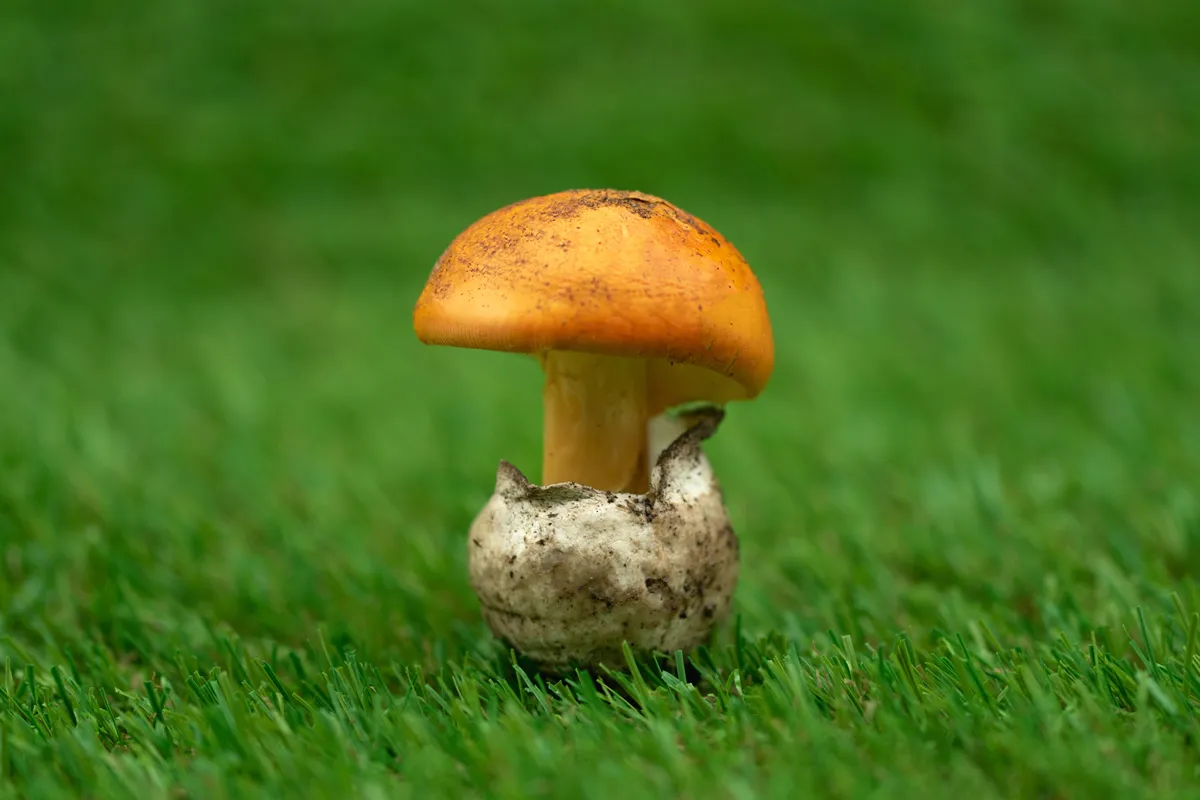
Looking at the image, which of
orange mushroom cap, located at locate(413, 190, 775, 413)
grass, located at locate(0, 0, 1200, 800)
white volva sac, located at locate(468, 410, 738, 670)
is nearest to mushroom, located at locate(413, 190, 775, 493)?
orange mushroom cap, located at locate(413, 190, 775, 413)

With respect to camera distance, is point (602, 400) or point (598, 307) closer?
point (598, 307)

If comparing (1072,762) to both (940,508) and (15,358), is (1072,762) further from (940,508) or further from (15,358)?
(15,358)

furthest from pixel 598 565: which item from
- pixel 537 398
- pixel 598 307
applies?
pixel 537 398

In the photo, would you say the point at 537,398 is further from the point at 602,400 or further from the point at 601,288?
the point at 601,288

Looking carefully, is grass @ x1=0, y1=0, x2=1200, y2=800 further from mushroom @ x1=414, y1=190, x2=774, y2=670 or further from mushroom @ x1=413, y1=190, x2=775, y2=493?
mushroom @ x1=413, y1=190, x2=775, y2=493

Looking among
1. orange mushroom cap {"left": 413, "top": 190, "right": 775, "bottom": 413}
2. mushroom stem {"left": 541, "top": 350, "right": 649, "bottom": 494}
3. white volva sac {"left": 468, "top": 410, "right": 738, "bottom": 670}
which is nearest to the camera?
orange mushroom cap {"left": 413, "top": 190, "right": 775, "bottom": 413}

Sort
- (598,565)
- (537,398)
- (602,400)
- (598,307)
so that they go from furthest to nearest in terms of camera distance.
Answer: (537,398), (602,400), (598,565), (598,307)
